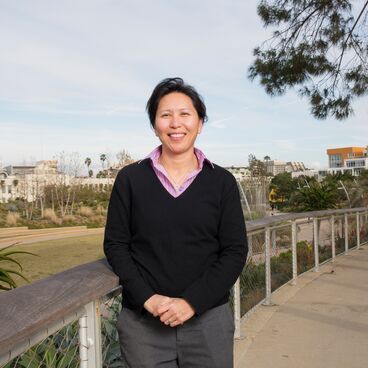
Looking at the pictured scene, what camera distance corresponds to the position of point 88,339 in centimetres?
195

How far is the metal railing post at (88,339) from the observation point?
1941 mm

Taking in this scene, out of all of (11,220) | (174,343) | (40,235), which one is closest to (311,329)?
(174,343)

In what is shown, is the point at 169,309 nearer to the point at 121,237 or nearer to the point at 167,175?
the point at 121,237

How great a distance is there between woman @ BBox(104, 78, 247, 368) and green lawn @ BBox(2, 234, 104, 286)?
28.5ft

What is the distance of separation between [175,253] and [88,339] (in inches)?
19.1

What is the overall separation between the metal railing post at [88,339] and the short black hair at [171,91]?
0.81m

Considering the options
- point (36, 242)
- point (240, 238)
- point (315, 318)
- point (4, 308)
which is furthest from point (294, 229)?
point (36, 242)

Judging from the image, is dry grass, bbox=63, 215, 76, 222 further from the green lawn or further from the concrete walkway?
the concrete walkway

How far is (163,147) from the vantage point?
2107 mm

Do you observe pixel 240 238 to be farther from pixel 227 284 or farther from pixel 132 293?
pixel 132 293

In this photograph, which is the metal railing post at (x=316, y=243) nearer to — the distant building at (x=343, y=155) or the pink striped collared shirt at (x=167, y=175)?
the pink striped collared shirt at (x=167, y=175)

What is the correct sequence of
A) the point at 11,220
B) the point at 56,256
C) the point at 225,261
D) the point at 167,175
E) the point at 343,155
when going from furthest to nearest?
the point at 343,155 → the point at 11,220 → the point at 56,256 → the point at 167,175 → the point at 225,261

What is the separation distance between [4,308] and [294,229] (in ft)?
17.9

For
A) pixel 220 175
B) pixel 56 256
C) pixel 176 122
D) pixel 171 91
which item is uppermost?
pixel 171 91
